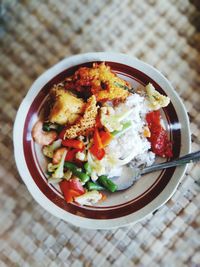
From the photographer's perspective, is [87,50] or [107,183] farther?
[87,50]

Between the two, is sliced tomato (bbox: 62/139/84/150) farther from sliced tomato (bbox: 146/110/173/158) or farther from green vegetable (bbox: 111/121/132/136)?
sliced tomato (bbox: 146/110/173/158)

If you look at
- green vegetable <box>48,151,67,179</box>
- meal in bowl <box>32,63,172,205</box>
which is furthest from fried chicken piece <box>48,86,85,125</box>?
green vegetable <box>48,151,67,179</box>

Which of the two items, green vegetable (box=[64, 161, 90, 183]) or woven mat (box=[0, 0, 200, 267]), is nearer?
green vegetable (box=[64, 161, 90, 183])

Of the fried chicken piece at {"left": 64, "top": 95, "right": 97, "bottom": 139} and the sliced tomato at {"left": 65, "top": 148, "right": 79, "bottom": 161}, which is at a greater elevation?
the fried chicken piece at {"left": 64, "top": 95, "right": 97, "bottom": 139}

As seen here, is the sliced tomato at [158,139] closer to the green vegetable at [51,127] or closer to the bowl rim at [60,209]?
the bowl rim at [60,209]

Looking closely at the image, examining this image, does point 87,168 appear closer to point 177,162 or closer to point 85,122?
point 85,122

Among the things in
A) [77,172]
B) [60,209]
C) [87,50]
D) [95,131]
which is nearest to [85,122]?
[95,131]

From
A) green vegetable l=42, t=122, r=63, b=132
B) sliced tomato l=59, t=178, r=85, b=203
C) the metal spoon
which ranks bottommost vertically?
sliced tomato l=59, t=178, r=85, b=203

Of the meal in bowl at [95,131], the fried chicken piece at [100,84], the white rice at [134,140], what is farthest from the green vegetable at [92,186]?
the fried chicken piece at [100,84]

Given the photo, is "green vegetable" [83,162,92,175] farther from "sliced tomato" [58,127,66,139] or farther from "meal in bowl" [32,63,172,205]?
"sliced tomato" [58,127,66,139]
